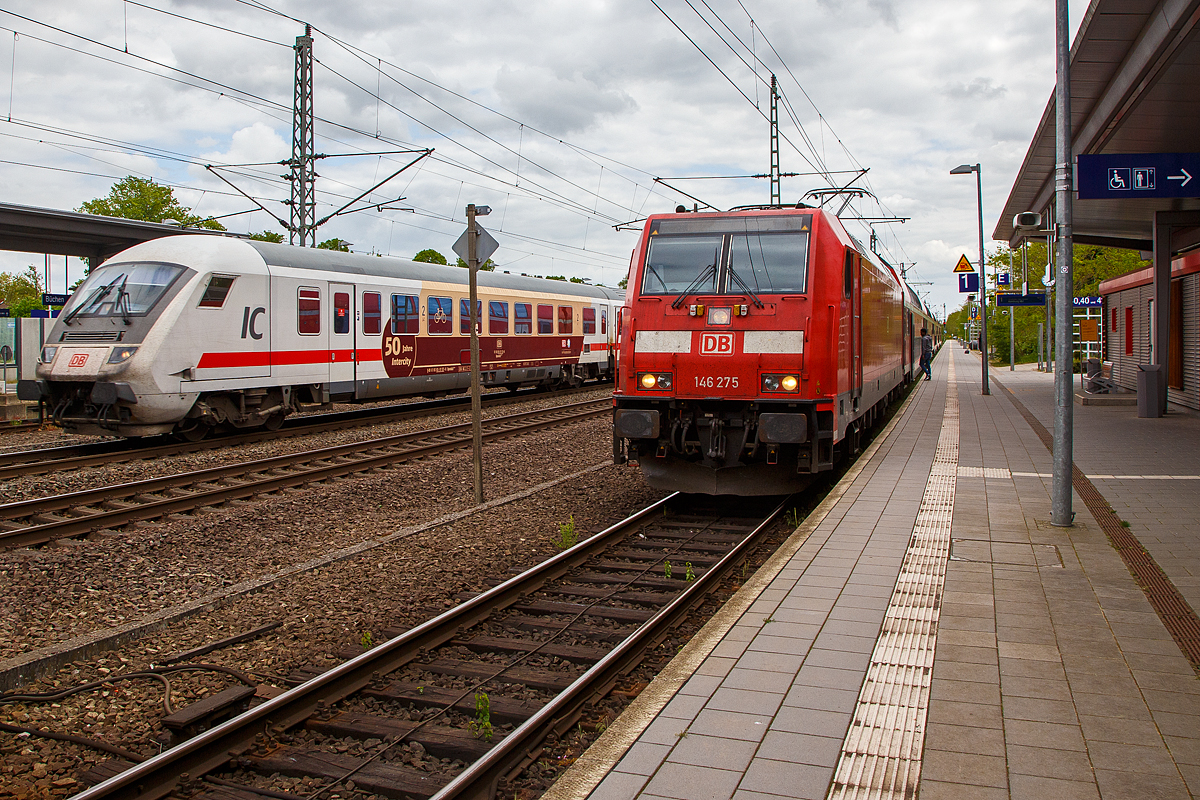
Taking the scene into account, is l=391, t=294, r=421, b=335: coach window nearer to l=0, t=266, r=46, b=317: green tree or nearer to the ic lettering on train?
the ic lettering on train

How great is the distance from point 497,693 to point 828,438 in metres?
4.91

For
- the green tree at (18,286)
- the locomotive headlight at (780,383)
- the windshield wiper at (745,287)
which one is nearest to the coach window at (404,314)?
the windshield wiper at (745,287)

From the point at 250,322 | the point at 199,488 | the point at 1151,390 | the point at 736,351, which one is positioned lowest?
the point at 199,488

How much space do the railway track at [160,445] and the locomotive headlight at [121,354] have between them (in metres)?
1.29

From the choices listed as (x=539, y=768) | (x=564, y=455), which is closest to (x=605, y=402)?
(x=564, y=455)

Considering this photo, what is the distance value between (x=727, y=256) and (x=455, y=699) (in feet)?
19.0

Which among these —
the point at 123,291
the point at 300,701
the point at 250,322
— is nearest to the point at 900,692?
the point at 300,701

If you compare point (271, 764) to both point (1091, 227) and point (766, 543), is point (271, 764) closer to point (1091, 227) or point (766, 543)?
point (766, 543)

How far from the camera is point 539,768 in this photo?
3.85 m

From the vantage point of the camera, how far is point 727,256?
29.7 ft

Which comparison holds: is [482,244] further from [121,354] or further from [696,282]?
[121,354]

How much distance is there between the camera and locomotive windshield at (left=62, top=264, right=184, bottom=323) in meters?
12.6

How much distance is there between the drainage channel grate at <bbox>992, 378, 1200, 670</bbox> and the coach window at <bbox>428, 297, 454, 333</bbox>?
1279 cm

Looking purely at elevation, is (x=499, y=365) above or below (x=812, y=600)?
above
